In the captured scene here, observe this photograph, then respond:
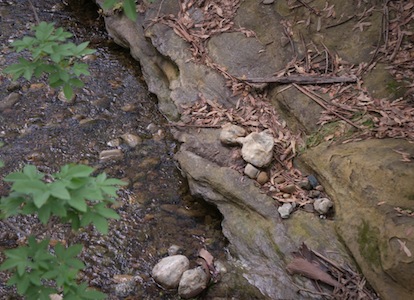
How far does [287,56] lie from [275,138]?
87cm

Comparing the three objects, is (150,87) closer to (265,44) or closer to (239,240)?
(265,44)

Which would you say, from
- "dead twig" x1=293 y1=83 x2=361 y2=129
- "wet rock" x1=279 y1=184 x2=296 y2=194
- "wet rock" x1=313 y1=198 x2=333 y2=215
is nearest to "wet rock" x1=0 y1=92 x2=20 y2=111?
"dead twig" x1=293 y1=83 x2=361 y2=129

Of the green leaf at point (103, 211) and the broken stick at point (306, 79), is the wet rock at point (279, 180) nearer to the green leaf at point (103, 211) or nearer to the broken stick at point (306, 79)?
the broken stick at point (306, 79)

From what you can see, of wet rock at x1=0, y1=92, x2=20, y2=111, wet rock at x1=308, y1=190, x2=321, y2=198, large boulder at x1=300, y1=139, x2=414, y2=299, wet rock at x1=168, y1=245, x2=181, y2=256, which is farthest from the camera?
wet rock at x1=0, y1=92, x2=20, y2=111

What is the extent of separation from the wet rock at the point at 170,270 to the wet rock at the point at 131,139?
1305mm

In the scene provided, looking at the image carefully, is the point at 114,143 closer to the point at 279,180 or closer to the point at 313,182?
the point at 279,180

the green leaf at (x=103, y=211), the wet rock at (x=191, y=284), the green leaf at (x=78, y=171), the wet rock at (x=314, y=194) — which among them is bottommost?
the wet rock at (x=191, y=284)

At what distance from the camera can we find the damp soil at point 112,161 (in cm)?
369

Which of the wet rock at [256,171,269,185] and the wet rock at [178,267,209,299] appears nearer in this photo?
the wet rock at [178,267,209,299]

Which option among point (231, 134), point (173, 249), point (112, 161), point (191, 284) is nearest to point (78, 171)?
point (191, 284)

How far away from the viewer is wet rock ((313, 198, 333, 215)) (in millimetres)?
3486

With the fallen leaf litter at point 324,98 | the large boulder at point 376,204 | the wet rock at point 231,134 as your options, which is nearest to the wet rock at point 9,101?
the fallen leaf litter at point 324,98

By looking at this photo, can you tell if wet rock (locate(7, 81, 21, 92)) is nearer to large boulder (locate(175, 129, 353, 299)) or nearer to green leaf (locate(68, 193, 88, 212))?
large boulder (locate(175, 129, 353, 299))

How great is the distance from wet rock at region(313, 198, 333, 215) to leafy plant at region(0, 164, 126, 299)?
1.86 metres
